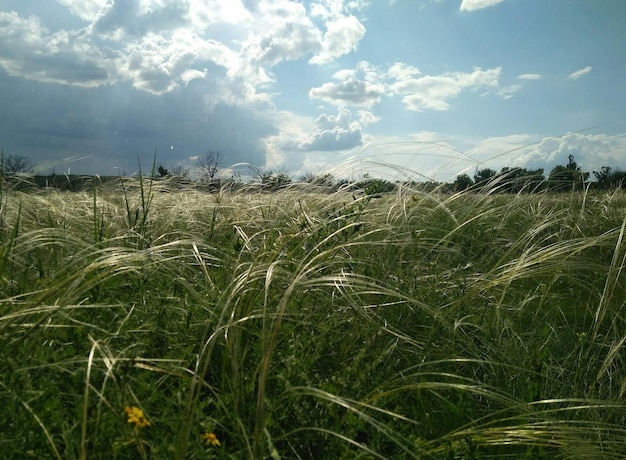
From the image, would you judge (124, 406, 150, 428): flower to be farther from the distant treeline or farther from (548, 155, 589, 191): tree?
(548, 155, 589, 191): tree

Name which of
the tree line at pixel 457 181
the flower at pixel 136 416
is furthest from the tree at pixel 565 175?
the flower at pixel 136 416

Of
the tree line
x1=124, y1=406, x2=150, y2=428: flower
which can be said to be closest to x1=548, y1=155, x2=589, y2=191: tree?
the tree line

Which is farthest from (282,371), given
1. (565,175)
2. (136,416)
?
(565,175)

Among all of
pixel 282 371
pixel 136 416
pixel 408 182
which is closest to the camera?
pixel 136 416

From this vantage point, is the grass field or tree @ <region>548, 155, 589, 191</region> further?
tree @ <region>548, 155, 589, 191</region>

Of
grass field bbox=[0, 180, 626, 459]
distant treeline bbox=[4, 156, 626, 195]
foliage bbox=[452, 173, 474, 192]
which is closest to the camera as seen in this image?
grass field bbox=[0, 180, 626, 459]

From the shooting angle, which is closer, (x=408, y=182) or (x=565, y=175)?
(x=408, y=182)

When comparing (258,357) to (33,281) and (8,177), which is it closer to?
(33,281)

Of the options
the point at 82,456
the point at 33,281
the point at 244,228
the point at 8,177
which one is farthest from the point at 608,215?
the point at 8,177

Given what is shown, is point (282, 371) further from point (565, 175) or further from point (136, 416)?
point (565, 175)

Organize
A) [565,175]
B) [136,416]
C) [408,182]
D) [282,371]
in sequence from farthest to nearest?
[565,175] < [408,182] < [282,371] < [136,416]

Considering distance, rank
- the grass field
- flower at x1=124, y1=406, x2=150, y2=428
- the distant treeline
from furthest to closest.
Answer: the distant treeline < the grass field < flower at x1=124, y1=406, x2=150, y2=428

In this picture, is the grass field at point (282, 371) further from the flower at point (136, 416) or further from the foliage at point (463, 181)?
the foliage at point (463, 181)

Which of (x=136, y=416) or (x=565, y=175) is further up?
(x=565, y=175)
